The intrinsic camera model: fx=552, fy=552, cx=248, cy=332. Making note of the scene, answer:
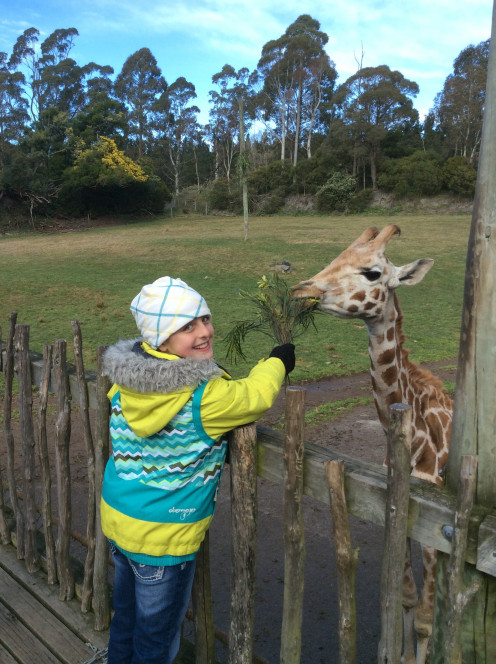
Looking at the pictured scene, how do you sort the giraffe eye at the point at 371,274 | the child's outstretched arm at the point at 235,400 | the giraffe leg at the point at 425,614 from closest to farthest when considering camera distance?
1. the child's outstretched arm at the point at 235,400
2. the giraffe leg at the point at 425,614
3. the giraffe eye at the point at 371,274

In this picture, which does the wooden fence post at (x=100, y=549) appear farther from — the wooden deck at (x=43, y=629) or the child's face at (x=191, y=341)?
the child's face at (x=191, y=341)

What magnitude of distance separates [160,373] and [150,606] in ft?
3.53

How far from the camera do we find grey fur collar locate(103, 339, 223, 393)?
90.0 inches

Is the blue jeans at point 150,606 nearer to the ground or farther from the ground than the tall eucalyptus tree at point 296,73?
nearer to the ground

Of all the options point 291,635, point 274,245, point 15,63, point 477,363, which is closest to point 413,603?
point 291,635

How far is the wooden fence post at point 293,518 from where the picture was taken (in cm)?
221

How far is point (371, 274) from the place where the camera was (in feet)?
11.4

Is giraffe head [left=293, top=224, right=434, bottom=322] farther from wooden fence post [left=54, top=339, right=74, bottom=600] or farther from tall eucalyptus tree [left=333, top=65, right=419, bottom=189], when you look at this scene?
tall eucalyptus tree [left=333, top=65, right=419, bottom=189]

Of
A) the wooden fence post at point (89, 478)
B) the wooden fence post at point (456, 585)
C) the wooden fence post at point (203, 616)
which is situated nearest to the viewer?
the wooden fence post at point (456, 585)

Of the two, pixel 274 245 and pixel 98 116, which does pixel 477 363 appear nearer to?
pixel 274 245

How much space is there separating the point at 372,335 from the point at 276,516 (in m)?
2.54

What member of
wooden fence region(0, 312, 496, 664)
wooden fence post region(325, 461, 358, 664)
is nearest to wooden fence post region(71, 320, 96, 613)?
wooden fence region(0, 312, 496, 664)

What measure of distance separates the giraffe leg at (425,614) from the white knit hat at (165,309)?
213 centimetres

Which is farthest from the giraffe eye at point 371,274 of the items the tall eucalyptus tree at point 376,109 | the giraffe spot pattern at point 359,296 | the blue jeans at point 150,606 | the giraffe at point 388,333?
the tall eucalyptus tree at point 376,109
